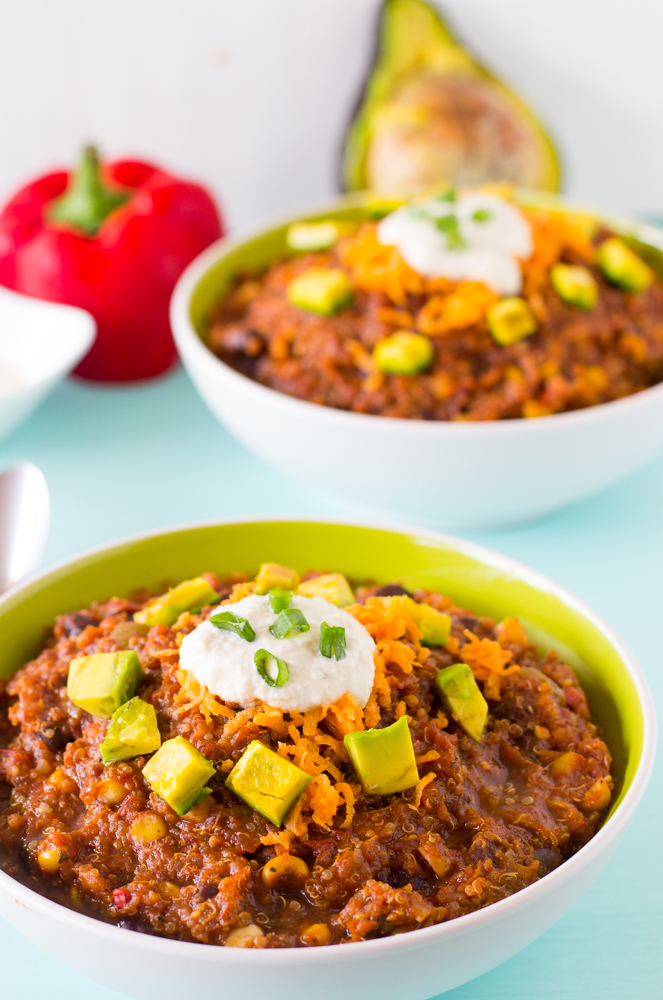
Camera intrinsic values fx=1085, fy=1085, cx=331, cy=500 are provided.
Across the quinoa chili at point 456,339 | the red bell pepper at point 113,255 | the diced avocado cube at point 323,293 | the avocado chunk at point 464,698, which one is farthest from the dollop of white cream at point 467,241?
the avocado chunk at point 464,698

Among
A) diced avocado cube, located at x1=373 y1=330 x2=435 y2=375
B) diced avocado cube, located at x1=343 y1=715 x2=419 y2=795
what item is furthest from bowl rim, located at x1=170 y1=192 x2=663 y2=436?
diced avocado cube, located at x1=343 y1=715 x2=419 y2=795

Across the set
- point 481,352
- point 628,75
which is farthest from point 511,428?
point 628,75

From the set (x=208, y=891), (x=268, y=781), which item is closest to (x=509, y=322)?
(x=268, y=781)

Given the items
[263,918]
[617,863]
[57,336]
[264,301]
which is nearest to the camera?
[263,918]

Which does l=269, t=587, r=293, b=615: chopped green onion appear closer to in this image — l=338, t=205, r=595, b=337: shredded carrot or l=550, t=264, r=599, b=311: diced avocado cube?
l=338, t=205, r=595, b=337: shredded carrot

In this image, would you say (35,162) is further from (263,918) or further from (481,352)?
(263,918)
